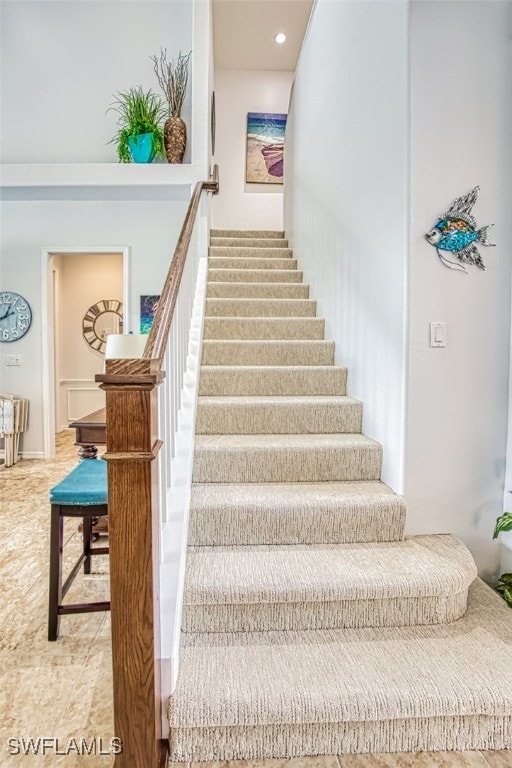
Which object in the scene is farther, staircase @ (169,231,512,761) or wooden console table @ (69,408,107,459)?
wooden console table @ (69,408,107,459)

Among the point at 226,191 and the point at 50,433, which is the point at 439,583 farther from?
the point at 226,191

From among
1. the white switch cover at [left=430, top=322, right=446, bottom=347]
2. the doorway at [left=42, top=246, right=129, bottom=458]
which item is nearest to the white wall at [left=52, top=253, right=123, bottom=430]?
the doorway at [left=42, top=246, right=129, bottom=458]

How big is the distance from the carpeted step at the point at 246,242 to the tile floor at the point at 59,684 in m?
3.16

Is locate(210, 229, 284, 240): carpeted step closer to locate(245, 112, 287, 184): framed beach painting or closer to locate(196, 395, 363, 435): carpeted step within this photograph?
locate(245, 112, 287, 184): framed beach painting

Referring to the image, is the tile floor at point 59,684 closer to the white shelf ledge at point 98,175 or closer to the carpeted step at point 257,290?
the carpeted step at point 257,290

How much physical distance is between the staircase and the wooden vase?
9.37 feet

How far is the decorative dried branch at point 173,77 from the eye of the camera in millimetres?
4453

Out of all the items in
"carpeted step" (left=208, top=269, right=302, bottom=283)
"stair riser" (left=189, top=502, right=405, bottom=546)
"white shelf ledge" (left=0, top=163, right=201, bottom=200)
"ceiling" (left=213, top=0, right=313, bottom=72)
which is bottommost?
"stair riser" (left=189, top=502, right=405, bottom=546)

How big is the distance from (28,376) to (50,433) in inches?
24.5

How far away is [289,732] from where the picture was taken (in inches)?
54.2

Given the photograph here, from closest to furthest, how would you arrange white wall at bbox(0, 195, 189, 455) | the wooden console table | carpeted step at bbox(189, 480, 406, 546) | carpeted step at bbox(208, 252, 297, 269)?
carpeted step at bbox(189, 480, 406, 546), the wooden console table, carpeted step at bbox(208, 252, 297, 269), white wall at bbox(0, 195, 189, 455)

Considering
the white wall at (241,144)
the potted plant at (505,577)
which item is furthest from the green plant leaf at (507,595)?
the white wall at (241,144)

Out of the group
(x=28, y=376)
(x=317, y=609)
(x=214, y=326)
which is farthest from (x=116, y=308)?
(x=317, y=609)

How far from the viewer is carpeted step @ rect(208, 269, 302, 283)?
388 centimetres
